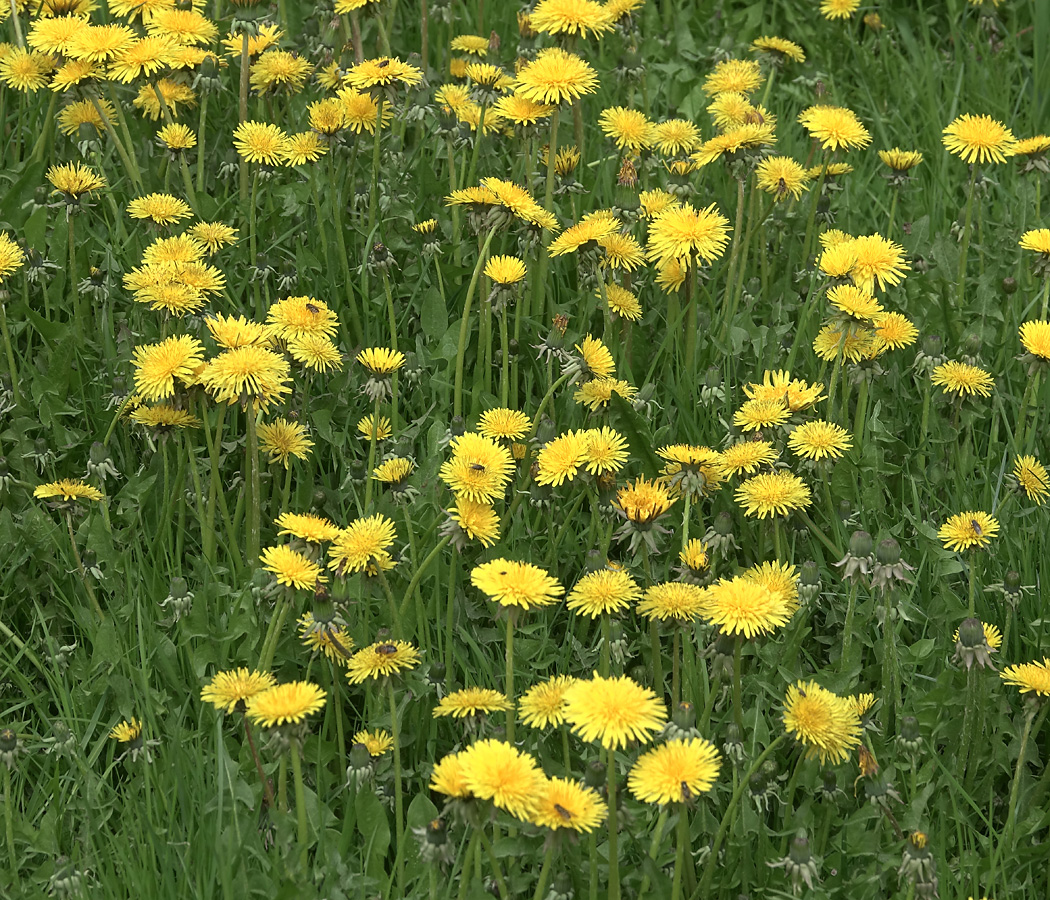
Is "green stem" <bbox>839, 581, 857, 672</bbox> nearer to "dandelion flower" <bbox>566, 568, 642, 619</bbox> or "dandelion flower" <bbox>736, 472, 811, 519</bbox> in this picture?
"dandelion flower" <bbox>736, 472, 811, 519</bbox>

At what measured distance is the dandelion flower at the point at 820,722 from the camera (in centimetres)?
220

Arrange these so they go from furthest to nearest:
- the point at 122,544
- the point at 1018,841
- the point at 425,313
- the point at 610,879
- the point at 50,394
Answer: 1. the point at 425,313
2. the point at 50,394
3. the point at 122,544
4. the point at 1018,841
5. the point at 610,879

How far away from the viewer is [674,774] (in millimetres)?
1912

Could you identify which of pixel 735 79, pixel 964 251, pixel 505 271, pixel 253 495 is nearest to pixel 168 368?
pixel 253 495

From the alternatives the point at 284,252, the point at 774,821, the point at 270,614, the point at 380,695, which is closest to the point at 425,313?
the point at 284,252

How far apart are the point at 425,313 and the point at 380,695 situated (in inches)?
47.8

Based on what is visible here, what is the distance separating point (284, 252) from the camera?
3.61 m

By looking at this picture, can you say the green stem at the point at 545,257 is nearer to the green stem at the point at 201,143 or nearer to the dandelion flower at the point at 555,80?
the dandelion flower at the point at 555,80

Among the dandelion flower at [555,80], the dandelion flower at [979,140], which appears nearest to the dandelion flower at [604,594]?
the dandelion flower at [555,80]

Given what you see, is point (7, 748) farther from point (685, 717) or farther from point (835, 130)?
point (835, 130)

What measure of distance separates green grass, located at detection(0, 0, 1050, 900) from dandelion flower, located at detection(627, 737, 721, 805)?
198mm

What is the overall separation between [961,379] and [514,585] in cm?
144

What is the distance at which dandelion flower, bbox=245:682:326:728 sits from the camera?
204 centimetres

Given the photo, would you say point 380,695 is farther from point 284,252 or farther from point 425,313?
point 284,252
